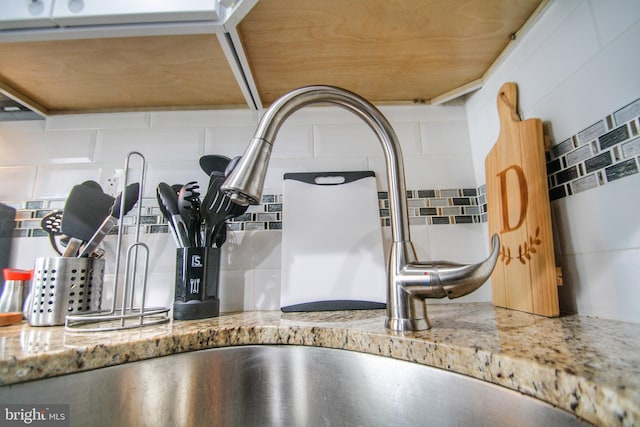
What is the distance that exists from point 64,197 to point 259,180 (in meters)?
0.76

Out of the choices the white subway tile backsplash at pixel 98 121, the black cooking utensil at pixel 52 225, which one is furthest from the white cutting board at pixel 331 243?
the black cooking utensil at pixel 52 225

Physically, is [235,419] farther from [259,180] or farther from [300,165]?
[300,165]

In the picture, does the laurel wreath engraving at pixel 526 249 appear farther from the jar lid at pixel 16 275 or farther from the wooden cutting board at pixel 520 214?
the jar lid at pixel 16 275

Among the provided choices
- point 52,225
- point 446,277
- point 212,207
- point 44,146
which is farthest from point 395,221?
point 44,146

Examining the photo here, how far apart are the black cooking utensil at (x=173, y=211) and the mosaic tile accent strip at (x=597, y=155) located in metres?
0.76

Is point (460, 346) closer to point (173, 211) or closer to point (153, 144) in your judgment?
point (173, 211)

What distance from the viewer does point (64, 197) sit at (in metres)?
0.82

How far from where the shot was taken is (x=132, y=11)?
1.77 feet

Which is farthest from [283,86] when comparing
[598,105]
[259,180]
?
[598,105]

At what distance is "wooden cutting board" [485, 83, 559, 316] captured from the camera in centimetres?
52

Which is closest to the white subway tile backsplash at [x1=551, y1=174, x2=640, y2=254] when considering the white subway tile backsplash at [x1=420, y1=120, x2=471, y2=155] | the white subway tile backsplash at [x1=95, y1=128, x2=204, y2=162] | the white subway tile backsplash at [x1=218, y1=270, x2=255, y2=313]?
the white subway tile backsplash at [x1=420, y1=120, x2=471, y2=155]

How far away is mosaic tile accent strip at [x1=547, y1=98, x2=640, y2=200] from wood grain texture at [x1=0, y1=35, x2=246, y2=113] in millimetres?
712

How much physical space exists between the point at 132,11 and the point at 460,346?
2.52 ft

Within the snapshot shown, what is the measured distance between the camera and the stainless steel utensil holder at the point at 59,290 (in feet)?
1.96
